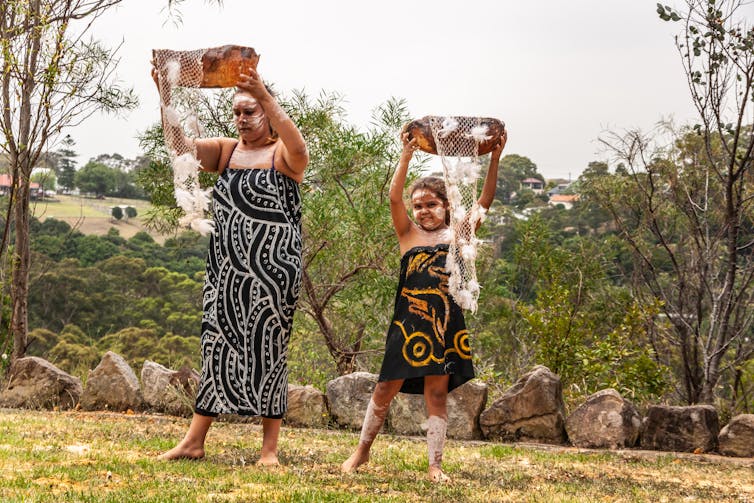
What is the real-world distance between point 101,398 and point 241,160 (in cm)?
423

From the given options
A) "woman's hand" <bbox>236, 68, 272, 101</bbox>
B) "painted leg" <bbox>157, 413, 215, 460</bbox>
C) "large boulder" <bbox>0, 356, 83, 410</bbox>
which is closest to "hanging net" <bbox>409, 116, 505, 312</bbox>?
"woman's hand" <bbox>236, 68, 272, 101</bbox>

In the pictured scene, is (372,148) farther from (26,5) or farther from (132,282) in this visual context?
(132,282)

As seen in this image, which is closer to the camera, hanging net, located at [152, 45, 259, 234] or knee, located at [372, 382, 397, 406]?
hanging net, located at [152, 45, 259, 234]

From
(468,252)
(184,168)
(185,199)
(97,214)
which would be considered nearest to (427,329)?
(468,252)

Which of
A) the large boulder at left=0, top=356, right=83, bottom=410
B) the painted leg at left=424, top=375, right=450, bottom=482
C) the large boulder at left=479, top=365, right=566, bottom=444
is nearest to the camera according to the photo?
the painted leg at left=424, top=375, right=450, bottom=482

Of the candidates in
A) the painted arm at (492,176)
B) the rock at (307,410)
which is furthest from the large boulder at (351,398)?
the painted arm at (492,176)

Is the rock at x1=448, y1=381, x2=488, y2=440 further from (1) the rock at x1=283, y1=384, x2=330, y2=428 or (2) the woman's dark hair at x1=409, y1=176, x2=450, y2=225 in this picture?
(2) the woman's dark hair at x1=409, y1=176, x2=450, y2=225

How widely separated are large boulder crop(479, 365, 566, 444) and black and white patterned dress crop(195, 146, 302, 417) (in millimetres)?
3022

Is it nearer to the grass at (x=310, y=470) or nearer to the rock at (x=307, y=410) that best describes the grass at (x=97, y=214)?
the rock at (x=307, y=410)

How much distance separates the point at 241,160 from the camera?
209 inches

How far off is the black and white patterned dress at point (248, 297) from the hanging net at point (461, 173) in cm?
92

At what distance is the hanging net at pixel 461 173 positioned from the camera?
5012 millimetres

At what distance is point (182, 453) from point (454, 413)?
3.26m

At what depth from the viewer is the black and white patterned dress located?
200 inches
